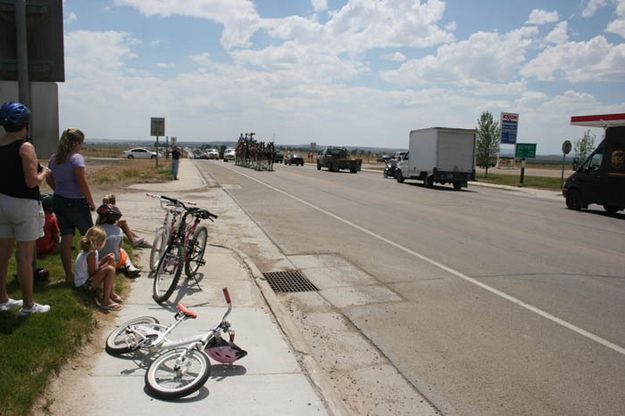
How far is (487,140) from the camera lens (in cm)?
4406

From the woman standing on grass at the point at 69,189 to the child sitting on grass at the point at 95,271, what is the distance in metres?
0.46

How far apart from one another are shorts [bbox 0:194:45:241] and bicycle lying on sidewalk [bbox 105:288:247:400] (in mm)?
1153

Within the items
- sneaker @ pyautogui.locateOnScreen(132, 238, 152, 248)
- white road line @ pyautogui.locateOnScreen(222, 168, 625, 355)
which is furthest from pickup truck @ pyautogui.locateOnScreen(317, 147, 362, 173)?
sneaker @ pyautogui.locateOnScreen(132, 238, 152, 248)

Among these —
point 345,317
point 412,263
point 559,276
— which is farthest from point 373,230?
point 345,317

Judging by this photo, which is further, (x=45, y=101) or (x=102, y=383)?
(x=45, y=101)

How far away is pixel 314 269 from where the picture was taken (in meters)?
8.51

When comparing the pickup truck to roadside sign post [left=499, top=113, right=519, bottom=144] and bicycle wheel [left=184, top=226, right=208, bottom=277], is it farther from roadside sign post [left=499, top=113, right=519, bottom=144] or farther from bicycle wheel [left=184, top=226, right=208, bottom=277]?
bicycle wheel [left=184, top=226, right=208, bottom=277]

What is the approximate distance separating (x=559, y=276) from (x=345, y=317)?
393cm

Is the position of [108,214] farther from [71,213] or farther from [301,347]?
[301,347]

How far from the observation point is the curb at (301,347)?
12.9 feet

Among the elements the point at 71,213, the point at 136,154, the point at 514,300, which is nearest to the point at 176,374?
the point at 71,213

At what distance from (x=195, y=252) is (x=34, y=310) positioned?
2553mm

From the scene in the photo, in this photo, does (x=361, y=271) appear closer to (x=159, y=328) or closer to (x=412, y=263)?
(x=412, y=263)

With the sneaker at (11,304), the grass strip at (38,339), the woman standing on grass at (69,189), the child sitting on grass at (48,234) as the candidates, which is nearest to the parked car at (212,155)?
the child sitting on grass at (48,234)
